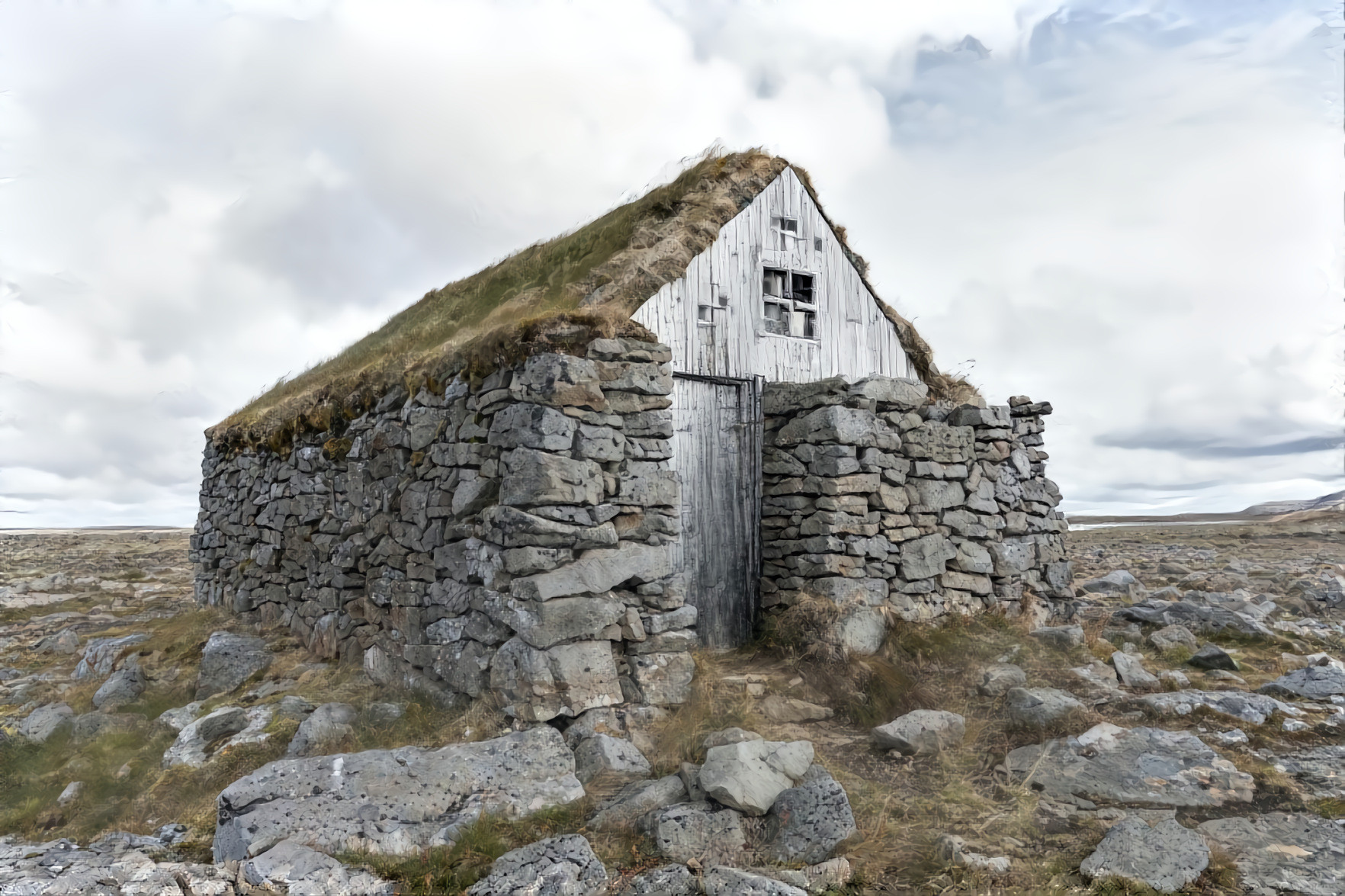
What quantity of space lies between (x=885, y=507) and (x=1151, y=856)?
4.73 m

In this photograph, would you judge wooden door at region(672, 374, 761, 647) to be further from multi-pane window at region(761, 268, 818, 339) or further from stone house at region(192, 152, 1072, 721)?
multi-pane window at region(761, 268, 818, 339)

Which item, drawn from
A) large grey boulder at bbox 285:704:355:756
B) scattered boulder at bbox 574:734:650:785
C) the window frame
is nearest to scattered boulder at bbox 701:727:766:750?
scattered boulder at bbox 574:734:650:785

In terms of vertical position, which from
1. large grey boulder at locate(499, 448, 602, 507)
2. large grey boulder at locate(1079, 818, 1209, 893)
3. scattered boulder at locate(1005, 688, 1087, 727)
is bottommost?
large grey boulder at locate(1079, 818, 1209, 893)

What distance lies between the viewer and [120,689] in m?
10.1

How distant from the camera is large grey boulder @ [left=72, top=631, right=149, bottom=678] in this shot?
11.6 m

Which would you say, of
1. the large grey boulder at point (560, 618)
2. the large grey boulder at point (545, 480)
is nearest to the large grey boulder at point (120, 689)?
the large grey boulder at point (560, 618)

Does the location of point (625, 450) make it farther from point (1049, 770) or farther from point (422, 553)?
point (1049, 770)

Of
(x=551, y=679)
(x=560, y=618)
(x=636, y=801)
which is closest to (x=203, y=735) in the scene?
(x=551, y=679)

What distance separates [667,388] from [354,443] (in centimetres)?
432

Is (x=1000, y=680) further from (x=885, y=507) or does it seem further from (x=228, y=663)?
(x=228, y=663)

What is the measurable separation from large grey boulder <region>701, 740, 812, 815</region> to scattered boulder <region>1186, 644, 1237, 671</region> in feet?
19.4

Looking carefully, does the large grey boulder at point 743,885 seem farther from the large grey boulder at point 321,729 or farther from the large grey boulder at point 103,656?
the large grey boulder at point 103,656

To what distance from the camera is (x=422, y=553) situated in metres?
8.20

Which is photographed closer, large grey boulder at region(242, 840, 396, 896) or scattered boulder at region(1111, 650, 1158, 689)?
large grey boulder at region(242, 840, 396, 896)
